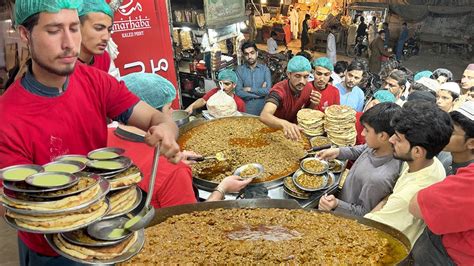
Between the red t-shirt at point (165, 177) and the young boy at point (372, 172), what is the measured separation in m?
1.34

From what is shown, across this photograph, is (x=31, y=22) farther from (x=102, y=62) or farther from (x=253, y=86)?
(x=253, y=86)

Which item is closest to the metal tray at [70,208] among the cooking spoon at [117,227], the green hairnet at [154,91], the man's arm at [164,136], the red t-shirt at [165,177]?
the cooking spoon at [117,227]

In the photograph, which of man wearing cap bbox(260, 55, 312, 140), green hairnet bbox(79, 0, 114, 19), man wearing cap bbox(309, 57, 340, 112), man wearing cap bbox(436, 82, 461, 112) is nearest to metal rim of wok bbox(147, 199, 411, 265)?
green hairnet bbox(79, 0, 114, 19)

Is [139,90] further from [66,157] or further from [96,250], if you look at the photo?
[96,250]

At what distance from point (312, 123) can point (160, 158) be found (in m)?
2.46

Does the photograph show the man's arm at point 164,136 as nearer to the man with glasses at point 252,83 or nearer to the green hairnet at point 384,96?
the green hairnet at point 384,96

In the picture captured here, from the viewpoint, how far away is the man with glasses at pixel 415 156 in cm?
275

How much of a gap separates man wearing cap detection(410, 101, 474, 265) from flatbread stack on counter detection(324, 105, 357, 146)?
162 centimetres

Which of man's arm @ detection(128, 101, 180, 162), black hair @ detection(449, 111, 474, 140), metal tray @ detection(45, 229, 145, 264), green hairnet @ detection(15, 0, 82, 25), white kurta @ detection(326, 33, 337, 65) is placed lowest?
white kurta @ detection(326, 33, 337, 65)

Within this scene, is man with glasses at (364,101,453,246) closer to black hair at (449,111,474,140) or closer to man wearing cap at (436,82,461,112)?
black hair at (449,111,474,140)

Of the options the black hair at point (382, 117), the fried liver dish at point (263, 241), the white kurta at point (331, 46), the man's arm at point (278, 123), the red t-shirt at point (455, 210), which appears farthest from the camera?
the white kurta at point (331, 46)

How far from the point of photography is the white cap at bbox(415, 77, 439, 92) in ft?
19.5

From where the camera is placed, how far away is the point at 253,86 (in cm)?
701

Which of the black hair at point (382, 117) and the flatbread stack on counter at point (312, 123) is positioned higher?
the black hair at point (382, 117)
